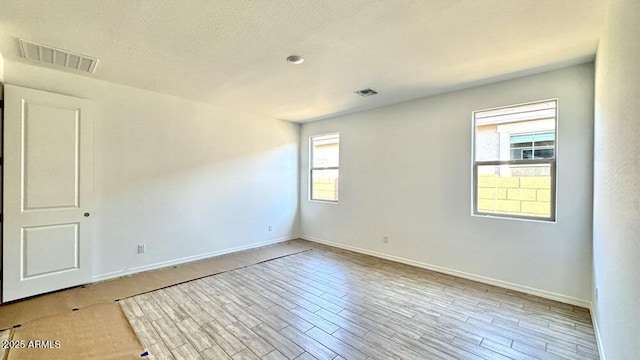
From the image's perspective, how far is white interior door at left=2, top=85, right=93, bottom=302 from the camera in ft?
9.11

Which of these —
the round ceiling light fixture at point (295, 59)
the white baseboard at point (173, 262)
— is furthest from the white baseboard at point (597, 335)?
the white baseboard at point (173, 262)

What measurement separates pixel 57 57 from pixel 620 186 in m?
4.78

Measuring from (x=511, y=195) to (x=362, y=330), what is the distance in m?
2.52

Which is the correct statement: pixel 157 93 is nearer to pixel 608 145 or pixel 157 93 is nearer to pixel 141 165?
pixel 141 165

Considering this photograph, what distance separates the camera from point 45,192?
2.98m

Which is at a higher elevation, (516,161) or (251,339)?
(516,161)

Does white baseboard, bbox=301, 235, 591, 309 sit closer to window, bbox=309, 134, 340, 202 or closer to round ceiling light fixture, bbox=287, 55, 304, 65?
window, bbox=309, 134, 340, 202

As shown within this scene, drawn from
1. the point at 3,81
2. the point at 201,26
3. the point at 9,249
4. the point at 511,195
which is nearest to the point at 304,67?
the point at 201,26

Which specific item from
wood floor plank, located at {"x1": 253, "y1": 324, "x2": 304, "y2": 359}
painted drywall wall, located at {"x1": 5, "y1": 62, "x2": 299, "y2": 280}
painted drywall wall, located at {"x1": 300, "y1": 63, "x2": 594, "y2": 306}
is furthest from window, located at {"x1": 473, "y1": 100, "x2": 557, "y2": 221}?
painted drywall wall, located at {"x1": 5, "y1": 62, "x2": 299, "y2": 280}

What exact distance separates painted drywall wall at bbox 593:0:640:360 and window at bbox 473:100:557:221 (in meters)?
0.96

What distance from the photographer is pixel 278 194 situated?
5.56 meters

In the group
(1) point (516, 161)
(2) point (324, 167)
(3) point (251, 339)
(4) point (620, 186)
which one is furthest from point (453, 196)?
(3) point (251, 339)

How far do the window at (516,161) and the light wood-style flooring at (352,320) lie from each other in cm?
106

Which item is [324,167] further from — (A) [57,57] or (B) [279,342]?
(A) [57,57]
